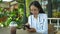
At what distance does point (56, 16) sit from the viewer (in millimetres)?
3098

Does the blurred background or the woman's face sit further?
the blurred background

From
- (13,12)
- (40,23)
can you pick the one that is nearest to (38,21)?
(40,23)

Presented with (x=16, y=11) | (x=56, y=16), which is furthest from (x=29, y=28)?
(x=56, y=16)

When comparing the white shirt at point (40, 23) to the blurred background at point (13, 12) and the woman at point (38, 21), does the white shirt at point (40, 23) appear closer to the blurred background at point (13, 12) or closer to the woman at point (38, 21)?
the woman at point (38, 21)

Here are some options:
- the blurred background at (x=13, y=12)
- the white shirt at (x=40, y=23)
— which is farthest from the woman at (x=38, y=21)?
the blurred background at (x=13, y=12)

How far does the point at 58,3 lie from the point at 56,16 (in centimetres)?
25

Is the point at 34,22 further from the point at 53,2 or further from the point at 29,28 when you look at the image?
the point at 53,2

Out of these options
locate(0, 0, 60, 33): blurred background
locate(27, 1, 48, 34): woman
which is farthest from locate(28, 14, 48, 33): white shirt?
locate(0, 0, 60, 33): blurred background

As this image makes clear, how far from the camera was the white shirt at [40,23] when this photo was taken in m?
1.53

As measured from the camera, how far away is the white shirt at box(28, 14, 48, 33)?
60.1 inches

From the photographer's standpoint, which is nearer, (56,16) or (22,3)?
(22,3)

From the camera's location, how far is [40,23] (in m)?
1.53

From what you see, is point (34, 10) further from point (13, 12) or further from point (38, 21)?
point (13, 12)

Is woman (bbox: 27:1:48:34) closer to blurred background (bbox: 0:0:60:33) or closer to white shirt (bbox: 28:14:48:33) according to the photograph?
white shirt (bbox: 28:14:48:33)
